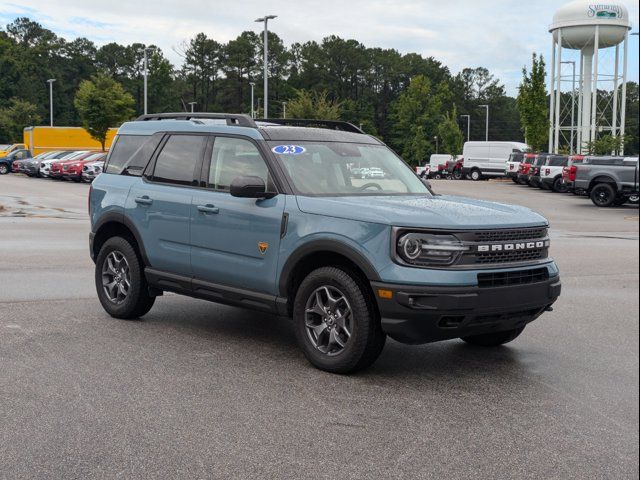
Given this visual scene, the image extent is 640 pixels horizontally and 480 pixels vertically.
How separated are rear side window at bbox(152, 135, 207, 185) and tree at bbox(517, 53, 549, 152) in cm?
5220

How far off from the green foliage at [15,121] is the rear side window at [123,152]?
85.4 meters

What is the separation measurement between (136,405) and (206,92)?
96814 millimetres

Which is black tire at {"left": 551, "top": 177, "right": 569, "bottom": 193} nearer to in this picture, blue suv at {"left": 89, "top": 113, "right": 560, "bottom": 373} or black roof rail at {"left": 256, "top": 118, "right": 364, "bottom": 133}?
black roof rail at {"left": 256, "top": 118, "right": 364, "bottom": 133}

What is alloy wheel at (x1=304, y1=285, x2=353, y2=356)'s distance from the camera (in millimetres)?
5875

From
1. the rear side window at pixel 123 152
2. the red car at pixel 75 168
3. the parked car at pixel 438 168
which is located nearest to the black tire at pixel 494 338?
the rear side window at pixel 123 152

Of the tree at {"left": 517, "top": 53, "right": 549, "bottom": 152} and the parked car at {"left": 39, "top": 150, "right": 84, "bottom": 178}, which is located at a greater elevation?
the tree at {"left": 517, "top": 53, "right": 549, "bottom": 152}

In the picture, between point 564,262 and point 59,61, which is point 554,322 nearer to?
point 564,262

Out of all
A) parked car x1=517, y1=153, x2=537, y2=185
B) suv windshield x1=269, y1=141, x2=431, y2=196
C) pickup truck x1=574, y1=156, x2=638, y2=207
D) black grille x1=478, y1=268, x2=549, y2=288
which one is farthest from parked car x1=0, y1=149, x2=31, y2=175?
black grille x1=478, y1=268, x2=549, y2=288

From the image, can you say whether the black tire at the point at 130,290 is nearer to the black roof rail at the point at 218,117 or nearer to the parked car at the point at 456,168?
the black roof rail at the point at 218,117

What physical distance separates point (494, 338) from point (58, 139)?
213 ft

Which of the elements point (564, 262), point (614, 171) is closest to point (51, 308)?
point (564, 262)

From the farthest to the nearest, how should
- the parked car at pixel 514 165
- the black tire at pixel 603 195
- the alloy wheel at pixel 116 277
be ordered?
the parked car at pixel 514 165 → the black tire at pixel 603 195 → the alloy wheel at pixel 116 277

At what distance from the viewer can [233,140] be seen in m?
7.04

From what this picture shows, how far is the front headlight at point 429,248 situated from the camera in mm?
5445
